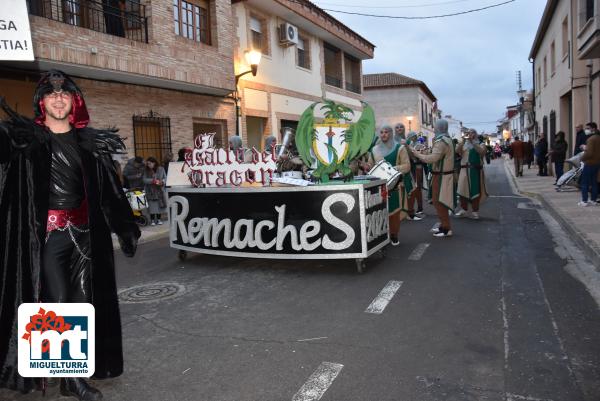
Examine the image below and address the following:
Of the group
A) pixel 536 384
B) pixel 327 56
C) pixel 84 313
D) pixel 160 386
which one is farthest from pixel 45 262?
pixel 327 56

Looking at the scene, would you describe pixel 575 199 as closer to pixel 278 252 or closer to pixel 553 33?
pixel 278 252

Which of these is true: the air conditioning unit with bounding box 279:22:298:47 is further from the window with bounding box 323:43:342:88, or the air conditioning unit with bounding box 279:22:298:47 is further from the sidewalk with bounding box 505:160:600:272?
the sidewalk with bounding box 505:160:600:272

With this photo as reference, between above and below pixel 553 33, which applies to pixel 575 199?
below

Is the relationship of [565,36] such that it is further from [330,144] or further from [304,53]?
[330,144]

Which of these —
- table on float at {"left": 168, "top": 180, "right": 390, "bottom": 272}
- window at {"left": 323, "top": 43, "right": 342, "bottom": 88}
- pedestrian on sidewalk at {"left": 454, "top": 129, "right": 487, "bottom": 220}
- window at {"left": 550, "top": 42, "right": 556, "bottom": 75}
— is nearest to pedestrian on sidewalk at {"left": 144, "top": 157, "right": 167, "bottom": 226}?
table on float at {"left": 168, "top": 180, "right": 390, "bottom": 272}

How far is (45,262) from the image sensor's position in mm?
3072

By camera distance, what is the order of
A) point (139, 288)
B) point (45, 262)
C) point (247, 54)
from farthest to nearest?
1. point (247, 54)
2. point (139, 288)
3. point (45, 262)

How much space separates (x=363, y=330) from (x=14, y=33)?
17.0ft

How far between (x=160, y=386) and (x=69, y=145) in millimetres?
1668

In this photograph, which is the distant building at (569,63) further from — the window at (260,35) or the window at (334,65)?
the window at (260,35)

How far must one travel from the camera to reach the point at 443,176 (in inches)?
347

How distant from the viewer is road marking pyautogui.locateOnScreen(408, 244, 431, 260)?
718 centimetres

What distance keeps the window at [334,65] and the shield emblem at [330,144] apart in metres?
19.3

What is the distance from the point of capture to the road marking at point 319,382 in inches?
125
